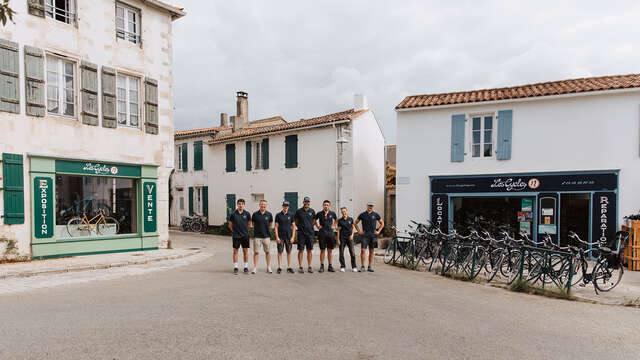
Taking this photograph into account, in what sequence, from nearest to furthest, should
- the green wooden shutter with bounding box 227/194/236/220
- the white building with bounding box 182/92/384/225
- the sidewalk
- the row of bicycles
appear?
1. the row of bicycles
2. the sidewalk
3. the white building with bounding box 182/92/384/225
4. the green wooden shutter with bounding box 227/194/236/220

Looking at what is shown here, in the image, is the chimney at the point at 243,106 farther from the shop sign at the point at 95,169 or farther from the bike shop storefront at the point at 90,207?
the shop sign at the point at 95,169

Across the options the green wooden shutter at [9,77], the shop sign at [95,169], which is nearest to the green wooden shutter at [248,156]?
the shop sign at [95,169]

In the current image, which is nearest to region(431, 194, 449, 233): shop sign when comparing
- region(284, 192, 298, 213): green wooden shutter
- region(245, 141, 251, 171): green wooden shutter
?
region(284, 192, 298, 213): green wooden shutter

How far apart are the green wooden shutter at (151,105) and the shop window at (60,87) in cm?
217

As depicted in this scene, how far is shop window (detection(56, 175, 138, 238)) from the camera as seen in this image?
1223 centimetres

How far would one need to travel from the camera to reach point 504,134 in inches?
562

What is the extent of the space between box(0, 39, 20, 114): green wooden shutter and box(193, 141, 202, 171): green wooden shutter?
14106 millimetres

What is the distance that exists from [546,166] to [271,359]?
12460 millimetres

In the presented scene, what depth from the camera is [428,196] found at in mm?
15352

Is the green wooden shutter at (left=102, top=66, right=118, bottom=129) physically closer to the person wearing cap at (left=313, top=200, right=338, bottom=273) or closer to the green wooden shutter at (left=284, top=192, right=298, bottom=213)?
the person wearing cap at (left=313, top=200, right=338, bottom=273)

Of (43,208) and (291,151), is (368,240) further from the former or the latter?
(291,151)

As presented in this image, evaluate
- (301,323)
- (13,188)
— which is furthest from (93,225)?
(301,323)

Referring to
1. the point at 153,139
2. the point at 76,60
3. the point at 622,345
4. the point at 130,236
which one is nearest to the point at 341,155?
the point at 153,139

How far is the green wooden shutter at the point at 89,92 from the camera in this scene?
12359 millimetres
